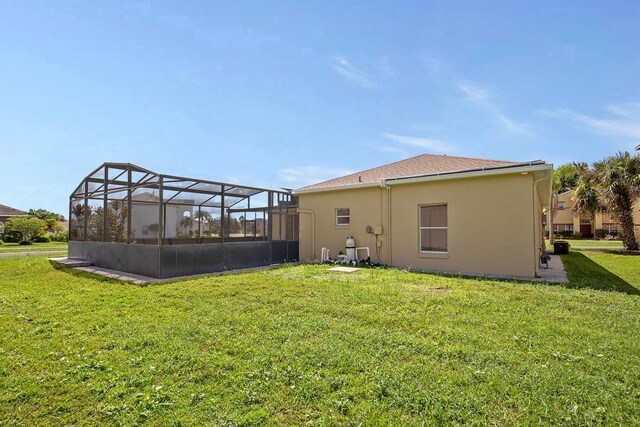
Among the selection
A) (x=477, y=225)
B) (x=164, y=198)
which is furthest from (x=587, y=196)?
(x=164, y=198)

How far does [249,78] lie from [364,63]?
3791mm

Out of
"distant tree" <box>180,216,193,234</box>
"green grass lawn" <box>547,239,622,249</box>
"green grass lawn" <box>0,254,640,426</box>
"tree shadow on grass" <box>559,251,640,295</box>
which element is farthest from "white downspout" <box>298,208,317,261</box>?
"green grass lawn" <box>547,239,622,249</box>

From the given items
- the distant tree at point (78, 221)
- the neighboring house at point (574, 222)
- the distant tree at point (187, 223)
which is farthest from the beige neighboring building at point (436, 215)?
the neighboring house at point (574, 222)

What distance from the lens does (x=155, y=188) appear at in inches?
367

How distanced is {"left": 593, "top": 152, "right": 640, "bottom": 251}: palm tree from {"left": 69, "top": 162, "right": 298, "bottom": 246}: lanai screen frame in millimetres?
17742

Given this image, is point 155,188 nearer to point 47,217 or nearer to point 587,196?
point 587,196

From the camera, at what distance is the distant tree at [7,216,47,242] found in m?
26.0

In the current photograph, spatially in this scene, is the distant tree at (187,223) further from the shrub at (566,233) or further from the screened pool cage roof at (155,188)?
the shrub at (566,233)

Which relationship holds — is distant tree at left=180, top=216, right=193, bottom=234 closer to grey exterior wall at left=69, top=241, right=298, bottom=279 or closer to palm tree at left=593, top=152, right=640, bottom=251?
grey exterior wall at left=69, top=241, right=298, bottom=279

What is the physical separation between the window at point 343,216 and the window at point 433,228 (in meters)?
2.69

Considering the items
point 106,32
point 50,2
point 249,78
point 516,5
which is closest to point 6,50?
point 50,2

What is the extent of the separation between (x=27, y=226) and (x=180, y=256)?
2575 centimetres

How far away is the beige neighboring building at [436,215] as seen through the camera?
8867 millimetres

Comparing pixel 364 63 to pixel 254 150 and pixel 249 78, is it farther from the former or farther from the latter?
pixel 254 150
